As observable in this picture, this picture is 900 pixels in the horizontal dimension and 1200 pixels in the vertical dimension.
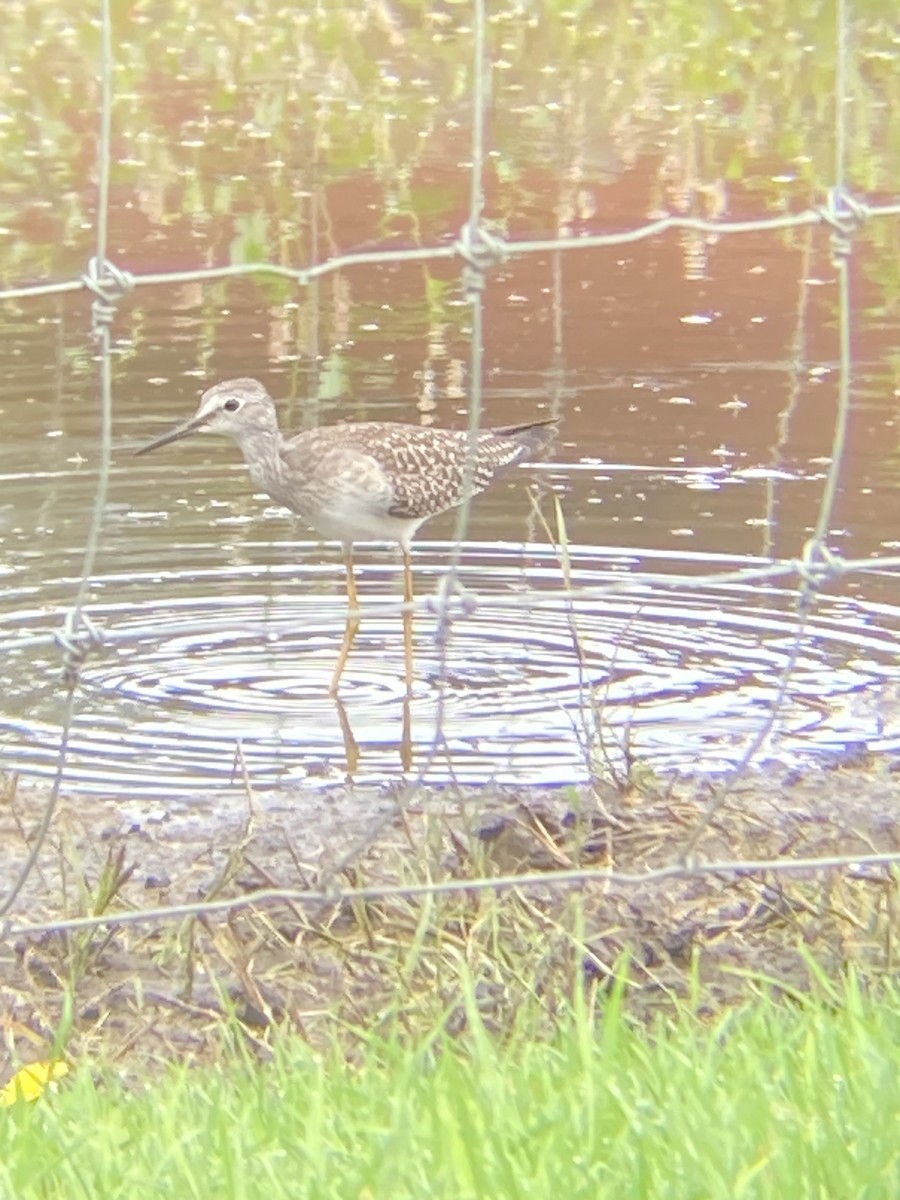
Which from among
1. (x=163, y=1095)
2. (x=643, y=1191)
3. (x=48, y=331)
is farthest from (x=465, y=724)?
(x=48, y=331)

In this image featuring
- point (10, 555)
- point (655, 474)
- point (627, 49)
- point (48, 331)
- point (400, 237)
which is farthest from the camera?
point (627, 49)

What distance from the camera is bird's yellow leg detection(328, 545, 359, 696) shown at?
7.23 m

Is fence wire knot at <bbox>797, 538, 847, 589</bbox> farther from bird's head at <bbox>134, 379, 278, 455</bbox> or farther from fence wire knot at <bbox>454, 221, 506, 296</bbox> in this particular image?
bird's head at <bbox>134, 379, 278, 455</bbox>

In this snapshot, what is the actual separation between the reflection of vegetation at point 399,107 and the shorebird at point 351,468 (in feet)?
14.4

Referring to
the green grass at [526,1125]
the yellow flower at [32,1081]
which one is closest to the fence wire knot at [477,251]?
the green grass at [526,1125]

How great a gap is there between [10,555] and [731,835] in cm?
341

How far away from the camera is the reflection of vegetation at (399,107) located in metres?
14.2

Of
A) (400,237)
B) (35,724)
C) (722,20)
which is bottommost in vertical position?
(35,724)

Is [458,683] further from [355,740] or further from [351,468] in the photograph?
[351,468]

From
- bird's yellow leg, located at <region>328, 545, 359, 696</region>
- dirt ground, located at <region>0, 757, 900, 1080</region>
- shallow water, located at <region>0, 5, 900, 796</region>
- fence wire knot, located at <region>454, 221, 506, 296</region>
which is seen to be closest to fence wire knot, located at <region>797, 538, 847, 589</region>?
shallow water, located at <region>0, 5, 900, 796</region>

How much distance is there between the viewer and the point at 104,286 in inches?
160

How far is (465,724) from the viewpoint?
6.90m

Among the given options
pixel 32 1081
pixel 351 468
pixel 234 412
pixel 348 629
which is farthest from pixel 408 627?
pixel 32 1081

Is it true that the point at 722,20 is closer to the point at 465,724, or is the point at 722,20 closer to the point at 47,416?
the point at 47,416
